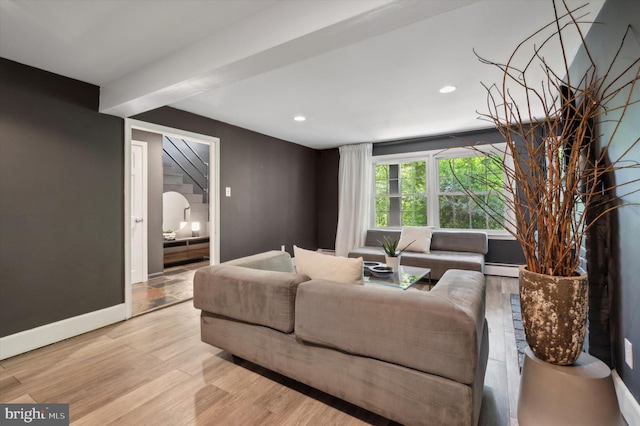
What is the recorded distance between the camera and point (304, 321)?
5.29 ft

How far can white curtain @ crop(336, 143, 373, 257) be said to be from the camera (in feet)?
17.7

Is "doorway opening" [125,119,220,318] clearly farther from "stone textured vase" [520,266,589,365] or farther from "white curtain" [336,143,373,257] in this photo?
"stone textured vase" [520,266,589,365]

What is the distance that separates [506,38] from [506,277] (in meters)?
3.50

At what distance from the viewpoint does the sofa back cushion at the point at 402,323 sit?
1.22m

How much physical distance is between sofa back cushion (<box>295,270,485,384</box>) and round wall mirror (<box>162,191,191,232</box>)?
5141mm

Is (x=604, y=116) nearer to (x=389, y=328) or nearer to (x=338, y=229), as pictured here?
(x=389, y=328)

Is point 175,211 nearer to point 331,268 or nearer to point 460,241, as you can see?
point 331,268

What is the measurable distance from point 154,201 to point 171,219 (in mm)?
1592

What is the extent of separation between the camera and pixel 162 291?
12.5 ft

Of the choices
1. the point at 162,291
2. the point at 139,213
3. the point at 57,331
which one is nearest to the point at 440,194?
the point at 162,291

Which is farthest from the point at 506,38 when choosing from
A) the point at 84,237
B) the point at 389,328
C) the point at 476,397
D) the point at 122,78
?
the point at 84,237

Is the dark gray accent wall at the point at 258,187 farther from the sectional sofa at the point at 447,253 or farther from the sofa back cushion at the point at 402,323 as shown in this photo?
the sofa back cushion at the point at 402,323

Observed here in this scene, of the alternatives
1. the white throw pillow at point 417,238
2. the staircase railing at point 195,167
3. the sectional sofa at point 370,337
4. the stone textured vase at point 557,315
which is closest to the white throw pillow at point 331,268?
the sectional sofa at point 370,337

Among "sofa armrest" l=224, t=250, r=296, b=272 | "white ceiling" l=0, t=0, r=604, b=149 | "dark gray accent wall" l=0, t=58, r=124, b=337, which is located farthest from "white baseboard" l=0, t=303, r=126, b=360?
"white ceiling" l=0, t=0, r=604, b=149
